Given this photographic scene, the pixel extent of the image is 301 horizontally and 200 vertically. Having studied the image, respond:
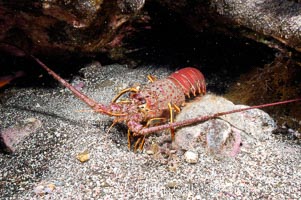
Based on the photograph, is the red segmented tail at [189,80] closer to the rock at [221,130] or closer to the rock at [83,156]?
the rock at [221,130]

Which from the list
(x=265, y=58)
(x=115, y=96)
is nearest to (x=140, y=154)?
(x=115, y=96)

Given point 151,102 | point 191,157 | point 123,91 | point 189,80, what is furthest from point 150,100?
point 191,157

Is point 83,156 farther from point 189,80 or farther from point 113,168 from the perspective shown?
point 189,80

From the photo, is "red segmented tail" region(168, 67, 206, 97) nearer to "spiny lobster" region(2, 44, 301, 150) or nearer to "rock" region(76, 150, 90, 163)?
"spiny lobster" region(2, 44, 301, 150)

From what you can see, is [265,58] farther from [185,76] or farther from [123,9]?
[123,9]

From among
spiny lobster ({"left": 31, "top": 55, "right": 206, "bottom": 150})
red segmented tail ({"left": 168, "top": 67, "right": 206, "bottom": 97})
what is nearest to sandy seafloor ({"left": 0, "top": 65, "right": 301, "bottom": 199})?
spiny lobster ({"left": 31, "top": 55, "right": 206, "bottom": 150})

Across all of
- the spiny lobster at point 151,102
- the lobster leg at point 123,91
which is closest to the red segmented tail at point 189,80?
the spiny lobster at point 151,102
